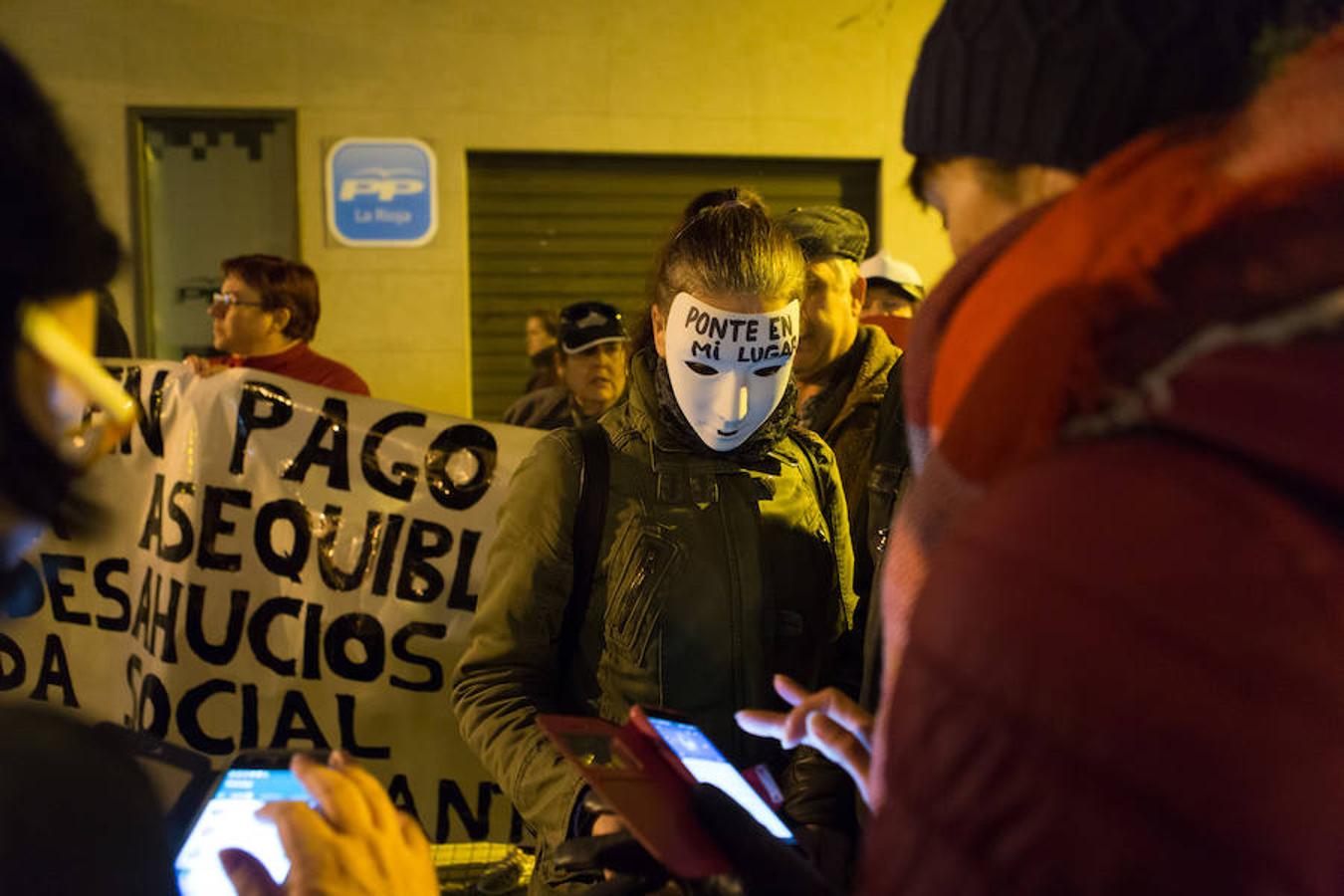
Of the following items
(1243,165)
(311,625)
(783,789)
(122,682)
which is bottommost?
(122,682)

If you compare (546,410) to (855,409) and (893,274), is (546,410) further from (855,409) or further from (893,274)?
(855,409)

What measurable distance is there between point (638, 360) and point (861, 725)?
1323 mm

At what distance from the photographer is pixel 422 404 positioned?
8.81 m

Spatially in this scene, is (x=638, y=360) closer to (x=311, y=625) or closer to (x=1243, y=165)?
(x=1243, y=165)

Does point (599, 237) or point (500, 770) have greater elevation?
point (599, 237)

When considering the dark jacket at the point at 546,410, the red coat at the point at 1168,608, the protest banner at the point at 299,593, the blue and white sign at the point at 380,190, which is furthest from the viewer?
the blue and white sign at the point at 380,190

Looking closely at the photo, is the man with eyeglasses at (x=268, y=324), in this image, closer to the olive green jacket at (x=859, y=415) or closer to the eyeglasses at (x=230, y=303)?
the eyeglasses at (x=230, y=303)

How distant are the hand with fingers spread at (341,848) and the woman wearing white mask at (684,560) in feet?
2.88

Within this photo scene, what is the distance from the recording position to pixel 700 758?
1.75m

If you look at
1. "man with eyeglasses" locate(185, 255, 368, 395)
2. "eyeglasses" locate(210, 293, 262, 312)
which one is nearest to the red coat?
"man with eyeglasses" locate(185, 255, 368, 395)

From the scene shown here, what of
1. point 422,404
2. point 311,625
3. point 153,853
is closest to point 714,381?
point 153,853

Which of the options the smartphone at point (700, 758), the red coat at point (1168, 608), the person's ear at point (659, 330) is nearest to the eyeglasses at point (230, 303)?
the person's ear at point (659, 330)

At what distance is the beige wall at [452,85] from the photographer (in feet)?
27.5

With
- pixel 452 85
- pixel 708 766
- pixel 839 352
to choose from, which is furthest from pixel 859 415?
pixel 452 85
